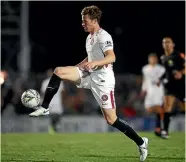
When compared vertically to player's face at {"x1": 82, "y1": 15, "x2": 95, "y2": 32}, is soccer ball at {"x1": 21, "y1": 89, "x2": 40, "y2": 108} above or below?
below

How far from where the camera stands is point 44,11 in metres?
32.2

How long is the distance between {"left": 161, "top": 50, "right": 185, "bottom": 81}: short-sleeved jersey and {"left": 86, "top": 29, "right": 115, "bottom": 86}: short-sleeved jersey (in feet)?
16.2

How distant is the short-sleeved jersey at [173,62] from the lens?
13688 mm

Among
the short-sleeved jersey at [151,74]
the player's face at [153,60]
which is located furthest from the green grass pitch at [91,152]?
the player's face at [153,60]

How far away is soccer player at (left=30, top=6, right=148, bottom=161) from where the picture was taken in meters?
8.77

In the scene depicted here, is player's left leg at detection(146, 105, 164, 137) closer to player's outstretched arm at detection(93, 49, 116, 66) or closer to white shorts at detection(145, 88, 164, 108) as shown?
white shorts at detection(145, 88, 164, 108)

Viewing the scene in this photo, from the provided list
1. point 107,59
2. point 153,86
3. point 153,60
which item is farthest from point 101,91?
point 153,86

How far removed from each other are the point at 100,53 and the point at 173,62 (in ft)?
16.4

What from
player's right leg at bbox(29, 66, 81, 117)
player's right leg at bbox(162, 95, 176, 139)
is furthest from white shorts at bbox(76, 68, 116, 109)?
player's right leg at bbox(162, 95, 176, 139)

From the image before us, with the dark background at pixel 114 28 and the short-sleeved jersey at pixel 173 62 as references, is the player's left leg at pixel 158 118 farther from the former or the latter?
the dark background at pixel 114 28

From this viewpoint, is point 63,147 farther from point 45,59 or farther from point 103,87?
point 45,59

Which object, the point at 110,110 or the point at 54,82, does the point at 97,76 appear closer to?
the point at 110,110

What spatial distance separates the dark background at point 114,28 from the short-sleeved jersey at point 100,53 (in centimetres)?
2049

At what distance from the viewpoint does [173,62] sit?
1372 cm
